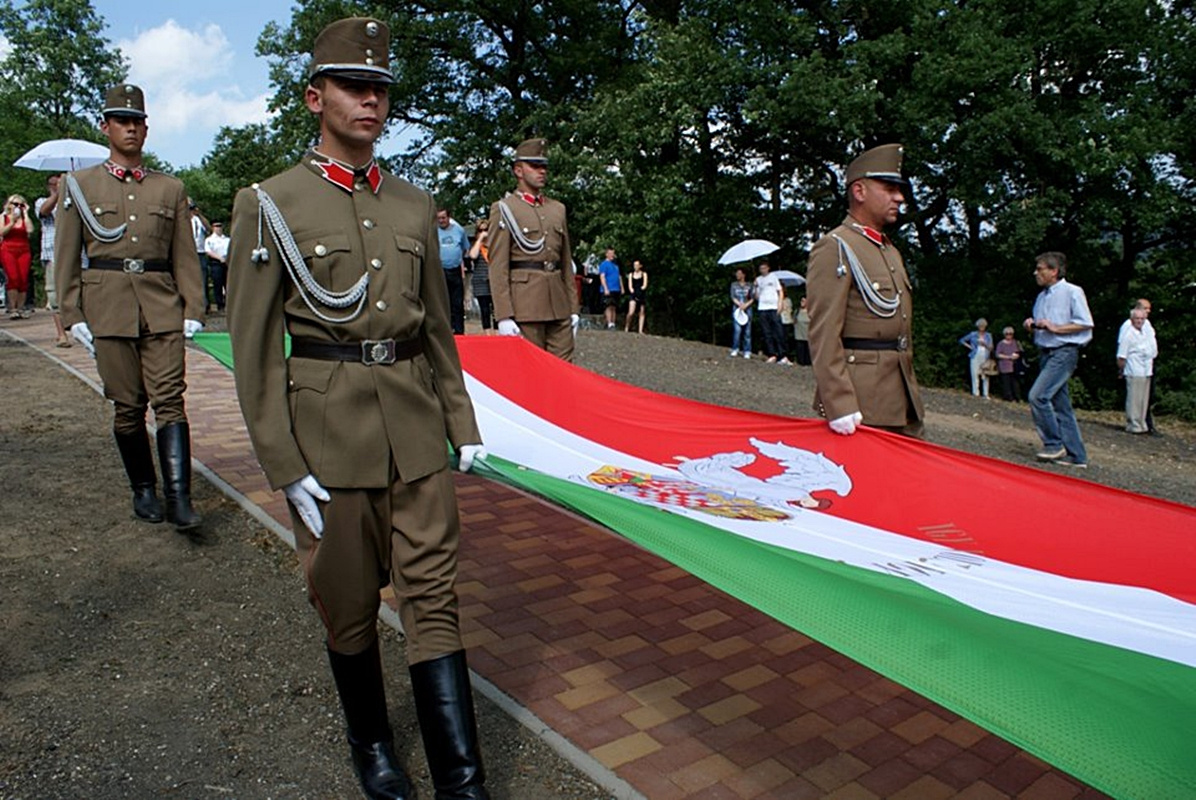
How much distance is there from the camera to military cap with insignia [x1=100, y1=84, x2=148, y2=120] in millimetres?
4844

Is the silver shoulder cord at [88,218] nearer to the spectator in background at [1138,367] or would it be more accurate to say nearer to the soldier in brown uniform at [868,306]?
the soldier in brown uniform at [868,306]

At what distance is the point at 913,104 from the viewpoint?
1892 cm

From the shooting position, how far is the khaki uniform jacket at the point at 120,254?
4.88 metres

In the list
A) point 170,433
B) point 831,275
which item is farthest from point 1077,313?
point 170,433

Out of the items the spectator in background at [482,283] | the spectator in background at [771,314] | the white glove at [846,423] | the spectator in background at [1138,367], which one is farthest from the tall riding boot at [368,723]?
the spectator in background at [771,314]

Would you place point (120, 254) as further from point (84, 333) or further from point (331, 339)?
point (331, 339)

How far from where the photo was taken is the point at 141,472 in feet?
17.0

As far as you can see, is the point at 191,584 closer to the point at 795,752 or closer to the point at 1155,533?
the point at 795,752

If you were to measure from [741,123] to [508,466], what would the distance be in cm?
2153

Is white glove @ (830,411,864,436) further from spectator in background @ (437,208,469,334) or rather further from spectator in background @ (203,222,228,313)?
spectator in background @ (203,222,228,313)

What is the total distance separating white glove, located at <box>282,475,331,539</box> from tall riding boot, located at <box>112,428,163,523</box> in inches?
119

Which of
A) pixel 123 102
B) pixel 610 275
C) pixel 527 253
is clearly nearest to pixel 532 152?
pixel 527 253

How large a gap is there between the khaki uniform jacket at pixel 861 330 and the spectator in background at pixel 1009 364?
584 inches

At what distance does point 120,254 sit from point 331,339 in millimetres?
2967
